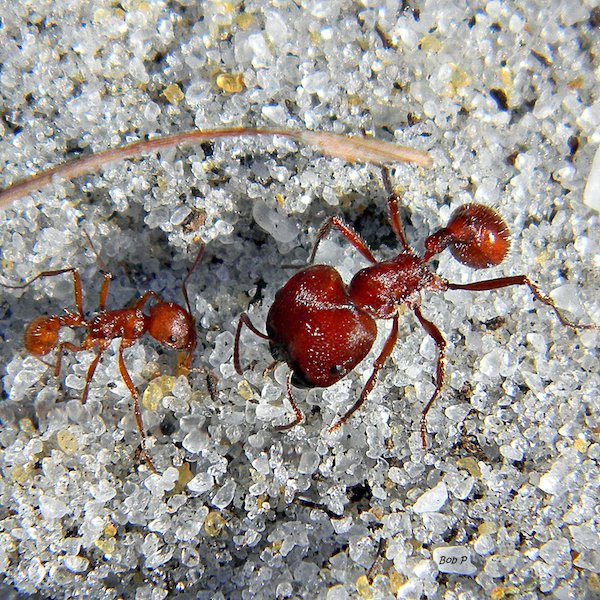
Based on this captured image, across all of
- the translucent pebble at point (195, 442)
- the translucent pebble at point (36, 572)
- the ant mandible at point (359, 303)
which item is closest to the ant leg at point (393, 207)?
the ant mandible at point (359, 303)

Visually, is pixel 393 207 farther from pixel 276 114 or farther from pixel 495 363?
pixel 495 363

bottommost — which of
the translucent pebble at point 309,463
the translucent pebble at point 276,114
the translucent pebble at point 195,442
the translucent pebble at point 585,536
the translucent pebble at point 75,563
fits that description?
the translucent pebble at point 585,536

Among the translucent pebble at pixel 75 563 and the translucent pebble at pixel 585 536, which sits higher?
the translucent pebble at pixel 75 563

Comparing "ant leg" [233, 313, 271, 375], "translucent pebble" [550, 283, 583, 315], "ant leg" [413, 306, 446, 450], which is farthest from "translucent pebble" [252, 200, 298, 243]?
"translucent pebble" [550, 283, 583, 315]

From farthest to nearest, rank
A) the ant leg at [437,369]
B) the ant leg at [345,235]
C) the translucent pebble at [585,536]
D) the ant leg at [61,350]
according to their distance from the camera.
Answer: the ant leg at [61,350]
the ant leg at [345,235]
the ant leg at [437,369]
the translucent pebble at [585,536]

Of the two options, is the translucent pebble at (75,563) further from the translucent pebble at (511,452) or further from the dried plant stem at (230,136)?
the translucent pebble at (511,452)

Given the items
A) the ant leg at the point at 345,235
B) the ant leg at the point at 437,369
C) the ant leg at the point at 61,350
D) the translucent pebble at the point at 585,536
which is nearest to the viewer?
the translucent pebble at the point at 585,536

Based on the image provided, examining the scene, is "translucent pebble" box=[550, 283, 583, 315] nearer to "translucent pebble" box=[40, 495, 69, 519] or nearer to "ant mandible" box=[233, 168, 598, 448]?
"ant mandible" box=[233, 168, 598, 448]
